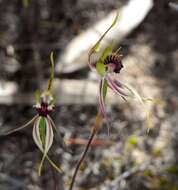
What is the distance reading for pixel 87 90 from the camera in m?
2.09

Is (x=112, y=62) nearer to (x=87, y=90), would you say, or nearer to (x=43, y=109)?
(x=43, y=109)

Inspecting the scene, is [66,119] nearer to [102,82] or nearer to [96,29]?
[96,29]

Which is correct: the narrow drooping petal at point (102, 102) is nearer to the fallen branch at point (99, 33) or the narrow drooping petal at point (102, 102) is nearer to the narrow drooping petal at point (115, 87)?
the narrow drooping petal at point (115, 87)

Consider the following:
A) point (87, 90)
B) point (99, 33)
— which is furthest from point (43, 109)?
point (99, 33)

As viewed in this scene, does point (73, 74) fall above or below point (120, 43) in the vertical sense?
below

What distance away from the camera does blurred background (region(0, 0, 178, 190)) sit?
74.8 inches

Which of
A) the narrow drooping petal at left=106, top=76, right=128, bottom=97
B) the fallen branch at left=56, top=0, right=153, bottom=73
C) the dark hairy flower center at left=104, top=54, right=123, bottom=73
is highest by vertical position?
the fallen branch at left=56, top=0, right=153, bottom=73

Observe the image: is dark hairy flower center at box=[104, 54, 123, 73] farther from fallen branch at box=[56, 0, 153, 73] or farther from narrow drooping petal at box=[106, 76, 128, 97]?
fallen branch at box=[56, 0, 153, 73]

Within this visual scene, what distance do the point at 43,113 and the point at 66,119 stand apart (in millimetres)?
857

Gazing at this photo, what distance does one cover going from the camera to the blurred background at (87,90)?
1.90m

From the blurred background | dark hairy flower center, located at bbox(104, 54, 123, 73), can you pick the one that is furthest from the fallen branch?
dark hairy flower center, located at bbox(104, 54, 123, 73)

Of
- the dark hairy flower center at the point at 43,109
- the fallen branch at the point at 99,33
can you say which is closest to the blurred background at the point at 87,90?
the fallen branch at the point at 99,33

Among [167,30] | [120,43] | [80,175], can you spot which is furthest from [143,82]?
[80,175]

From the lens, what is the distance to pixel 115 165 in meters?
1.95
